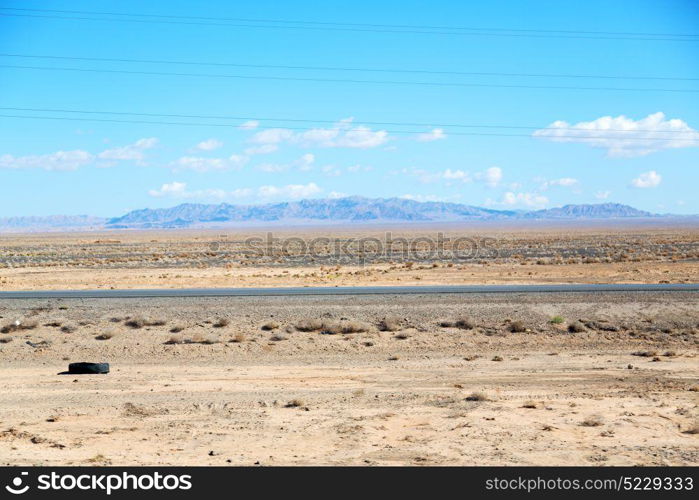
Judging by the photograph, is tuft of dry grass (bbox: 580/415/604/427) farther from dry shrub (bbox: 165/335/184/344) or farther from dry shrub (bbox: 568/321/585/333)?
dry shrub (bbox: 165/335/184/344)

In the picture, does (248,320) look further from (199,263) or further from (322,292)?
(199,263)

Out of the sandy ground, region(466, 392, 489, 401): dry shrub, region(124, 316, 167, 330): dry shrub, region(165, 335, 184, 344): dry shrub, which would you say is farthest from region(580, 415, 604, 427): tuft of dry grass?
region(124, 316, 167, 330): dry shrub

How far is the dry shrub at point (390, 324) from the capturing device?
28000mm

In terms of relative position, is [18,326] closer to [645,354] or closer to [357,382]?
[357,382]

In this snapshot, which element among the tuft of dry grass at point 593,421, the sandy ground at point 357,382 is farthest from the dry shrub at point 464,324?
the tuft of dry grass at point 593,421

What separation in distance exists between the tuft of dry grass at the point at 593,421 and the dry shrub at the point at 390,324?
39.0ft

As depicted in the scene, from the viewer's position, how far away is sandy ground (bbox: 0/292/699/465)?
14656 millimetres

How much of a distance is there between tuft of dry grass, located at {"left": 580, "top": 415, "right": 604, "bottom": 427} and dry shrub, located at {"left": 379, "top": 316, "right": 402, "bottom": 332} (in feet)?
39.0

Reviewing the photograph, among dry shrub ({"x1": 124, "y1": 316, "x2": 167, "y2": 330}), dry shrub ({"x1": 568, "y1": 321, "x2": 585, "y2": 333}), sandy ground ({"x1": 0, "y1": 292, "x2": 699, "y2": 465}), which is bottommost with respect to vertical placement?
sandy ground ({"x1": 0, "y1": 292, "x2": 699, "y2": 465})

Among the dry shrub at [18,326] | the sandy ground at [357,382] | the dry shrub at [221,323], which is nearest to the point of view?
the sandy ground at [357,382]

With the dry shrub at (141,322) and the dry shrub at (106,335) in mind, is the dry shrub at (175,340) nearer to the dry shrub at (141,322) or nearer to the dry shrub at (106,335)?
the dry shrub at (141,322)

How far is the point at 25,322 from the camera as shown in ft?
96.8

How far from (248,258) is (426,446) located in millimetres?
67255

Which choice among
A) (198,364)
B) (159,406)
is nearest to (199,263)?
(198,364)
